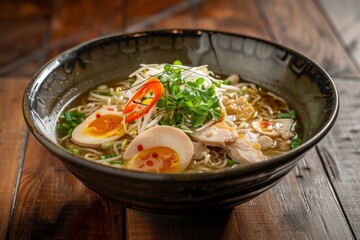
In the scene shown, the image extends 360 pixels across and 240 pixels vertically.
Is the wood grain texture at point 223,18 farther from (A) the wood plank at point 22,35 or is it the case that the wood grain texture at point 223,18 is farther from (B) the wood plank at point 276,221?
(B) the wood plank at point 276,221

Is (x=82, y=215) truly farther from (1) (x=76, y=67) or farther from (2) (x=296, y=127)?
(2) (x=296, y=127)

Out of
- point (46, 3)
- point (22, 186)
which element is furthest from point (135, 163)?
point (46, 3)

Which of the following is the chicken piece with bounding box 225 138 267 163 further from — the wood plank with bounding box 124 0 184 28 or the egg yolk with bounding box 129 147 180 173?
the wood plank with bounding box 124 0 184 28

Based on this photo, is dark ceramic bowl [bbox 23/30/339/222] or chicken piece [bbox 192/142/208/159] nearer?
dark ceramic bowl [bbox 23/30/339/222]

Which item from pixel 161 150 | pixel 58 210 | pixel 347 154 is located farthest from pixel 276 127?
pixel 58 210

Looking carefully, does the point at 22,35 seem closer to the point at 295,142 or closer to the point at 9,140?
the point at 9,140

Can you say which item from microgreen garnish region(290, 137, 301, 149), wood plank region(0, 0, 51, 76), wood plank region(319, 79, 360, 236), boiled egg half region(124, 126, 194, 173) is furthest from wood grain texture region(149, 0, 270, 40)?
boiled egg half region(124, 126, 194, 173)

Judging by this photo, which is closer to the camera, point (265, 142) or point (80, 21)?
point (265, 142)
